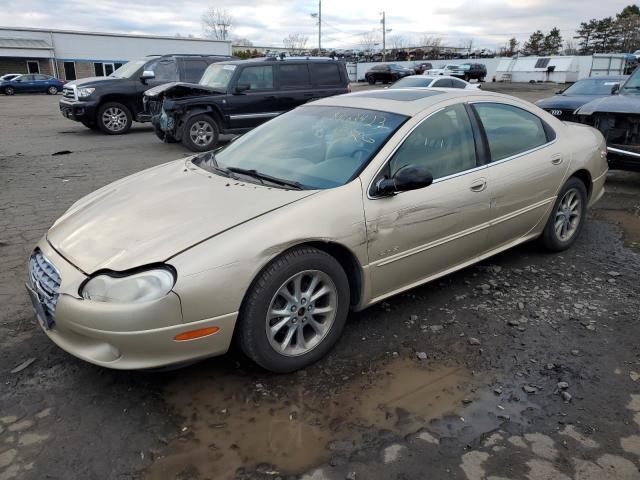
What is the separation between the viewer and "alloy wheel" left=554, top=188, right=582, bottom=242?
4660 millimetres

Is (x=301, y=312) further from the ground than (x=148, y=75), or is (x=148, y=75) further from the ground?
(x=148, y=75)

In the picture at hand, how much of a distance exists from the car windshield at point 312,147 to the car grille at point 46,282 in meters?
1.27

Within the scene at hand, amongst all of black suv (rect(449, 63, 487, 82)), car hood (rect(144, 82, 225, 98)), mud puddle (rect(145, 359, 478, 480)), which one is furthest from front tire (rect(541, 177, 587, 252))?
black suv (rect(449, 63, 487, 82))

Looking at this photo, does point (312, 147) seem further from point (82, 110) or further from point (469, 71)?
point (469, 71)

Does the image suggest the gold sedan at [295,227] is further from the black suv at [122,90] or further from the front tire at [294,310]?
the black suv at [122,90]

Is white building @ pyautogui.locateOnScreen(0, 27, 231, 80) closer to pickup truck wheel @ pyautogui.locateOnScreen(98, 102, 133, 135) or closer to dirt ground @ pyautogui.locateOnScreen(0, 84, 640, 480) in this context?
pickup truck wheel @ pyautogui.locateOnScreen(98, 102, 133, 135)

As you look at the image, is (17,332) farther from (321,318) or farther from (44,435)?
(321,318)

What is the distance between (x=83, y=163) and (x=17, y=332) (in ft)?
21.5

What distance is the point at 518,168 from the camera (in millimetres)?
4023

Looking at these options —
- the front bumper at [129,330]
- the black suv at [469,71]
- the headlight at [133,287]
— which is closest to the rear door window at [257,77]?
the front bumper at [129,330]

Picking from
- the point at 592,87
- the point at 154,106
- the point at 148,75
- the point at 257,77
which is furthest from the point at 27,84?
the point at 592,87

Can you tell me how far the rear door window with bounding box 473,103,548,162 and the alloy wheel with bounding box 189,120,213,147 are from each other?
7475mm

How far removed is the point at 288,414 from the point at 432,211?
1610mm

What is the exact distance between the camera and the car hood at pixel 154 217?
2.66m
